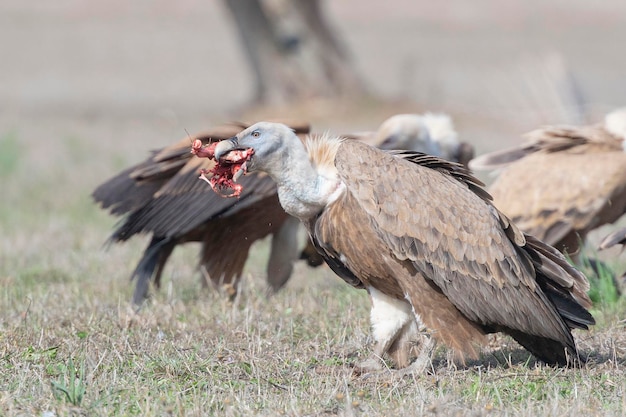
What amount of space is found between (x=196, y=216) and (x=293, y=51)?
1157cm

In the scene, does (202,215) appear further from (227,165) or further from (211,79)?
(211,79)

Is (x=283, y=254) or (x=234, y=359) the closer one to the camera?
(x=234, y=359)

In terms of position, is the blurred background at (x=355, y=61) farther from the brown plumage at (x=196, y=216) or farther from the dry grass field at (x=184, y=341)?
the brown plumage at (x=196, y=216)

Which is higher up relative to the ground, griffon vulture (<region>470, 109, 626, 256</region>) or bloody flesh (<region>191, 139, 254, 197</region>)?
bloody flesh (<region>191, 139, 254, 197</region>)

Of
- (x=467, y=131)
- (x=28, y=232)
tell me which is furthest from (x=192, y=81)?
(x=28, y=232)

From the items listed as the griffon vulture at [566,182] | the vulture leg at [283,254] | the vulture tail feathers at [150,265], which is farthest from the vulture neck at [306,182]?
the griffon vulture at [566,182]

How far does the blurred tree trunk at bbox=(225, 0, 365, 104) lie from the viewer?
1689 cm

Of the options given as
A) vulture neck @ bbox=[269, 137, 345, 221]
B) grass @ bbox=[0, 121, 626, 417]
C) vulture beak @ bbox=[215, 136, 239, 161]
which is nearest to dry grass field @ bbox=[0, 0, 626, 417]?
grass @ bbox=[0, 121, 626, 417]

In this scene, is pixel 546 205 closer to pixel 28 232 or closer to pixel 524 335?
pixel 524 335

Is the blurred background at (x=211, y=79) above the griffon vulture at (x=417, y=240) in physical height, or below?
below

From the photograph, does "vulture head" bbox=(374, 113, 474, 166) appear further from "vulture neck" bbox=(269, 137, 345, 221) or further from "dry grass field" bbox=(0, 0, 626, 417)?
"vulture neck" bbox=(269, 137, 345, 221)

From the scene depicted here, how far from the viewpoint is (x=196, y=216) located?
5.98 metres

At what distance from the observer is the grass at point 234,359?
390 cm

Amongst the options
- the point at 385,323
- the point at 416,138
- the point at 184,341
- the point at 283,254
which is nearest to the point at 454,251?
the point at 385,323
